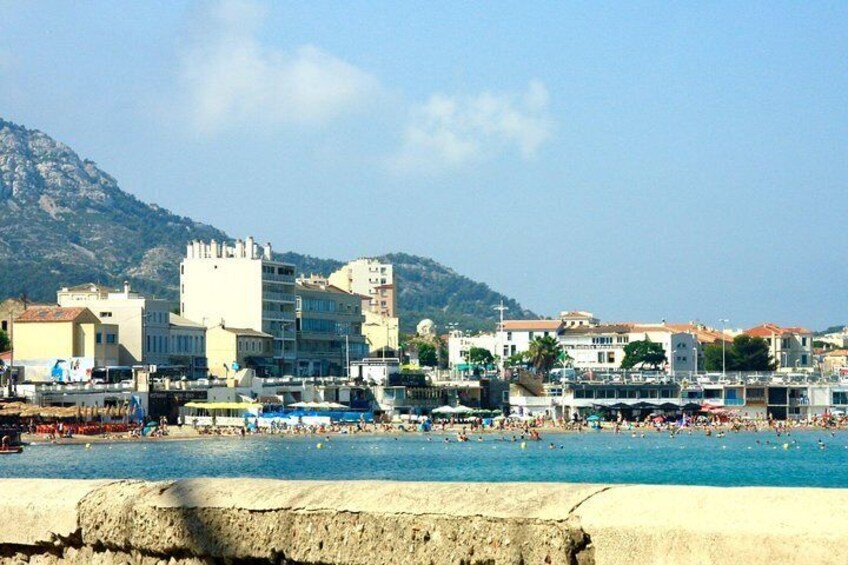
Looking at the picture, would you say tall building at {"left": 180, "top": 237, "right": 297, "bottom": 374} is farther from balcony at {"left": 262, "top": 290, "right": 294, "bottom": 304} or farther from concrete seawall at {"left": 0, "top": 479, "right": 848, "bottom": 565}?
concrete seawall at {"left": 0, "top": 479, "right": 848, "bottom": 565}

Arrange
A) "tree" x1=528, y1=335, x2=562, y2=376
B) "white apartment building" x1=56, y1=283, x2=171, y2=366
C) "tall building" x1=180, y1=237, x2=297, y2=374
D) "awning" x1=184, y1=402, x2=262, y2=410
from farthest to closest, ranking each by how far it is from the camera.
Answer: "tree" x1=528, y1=335, x2=562, y2=376, "tall building" x1=180, y1=237, x2=297, y2=374, "white apartment building" x1=56, y1=283, x2=171, y2=366, "awning" x1=184, y1=402, x2=262, y2=410

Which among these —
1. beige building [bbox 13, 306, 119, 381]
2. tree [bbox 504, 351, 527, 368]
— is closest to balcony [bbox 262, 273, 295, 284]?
beige building [bbox 13, 306, 119, 381]

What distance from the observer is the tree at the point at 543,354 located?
16412 centimetres

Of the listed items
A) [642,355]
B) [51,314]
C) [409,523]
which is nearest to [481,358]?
[642,355]

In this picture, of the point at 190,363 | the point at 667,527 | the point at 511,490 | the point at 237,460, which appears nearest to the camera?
the point at 667,527

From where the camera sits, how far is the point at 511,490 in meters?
5.33

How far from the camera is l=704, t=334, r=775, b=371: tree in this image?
182125 mm

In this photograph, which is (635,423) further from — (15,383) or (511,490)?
(511,490)

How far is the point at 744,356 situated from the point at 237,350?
238 ft

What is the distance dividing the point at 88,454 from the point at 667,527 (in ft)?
273

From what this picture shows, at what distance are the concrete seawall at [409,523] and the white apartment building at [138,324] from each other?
4669 inches

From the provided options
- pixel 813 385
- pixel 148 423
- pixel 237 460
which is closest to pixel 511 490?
pixel 237 460

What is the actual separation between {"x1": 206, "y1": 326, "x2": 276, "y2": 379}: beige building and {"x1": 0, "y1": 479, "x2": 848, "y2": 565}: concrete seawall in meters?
123

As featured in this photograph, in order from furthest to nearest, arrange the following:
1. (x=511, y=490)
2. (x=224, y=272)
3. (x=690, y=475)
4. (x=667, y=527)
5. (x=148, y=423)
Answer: (x=224, y=272)
(x=148, y=423)
(x=690, y=475)
(x=511, y=490)
(x=667, y=527)
